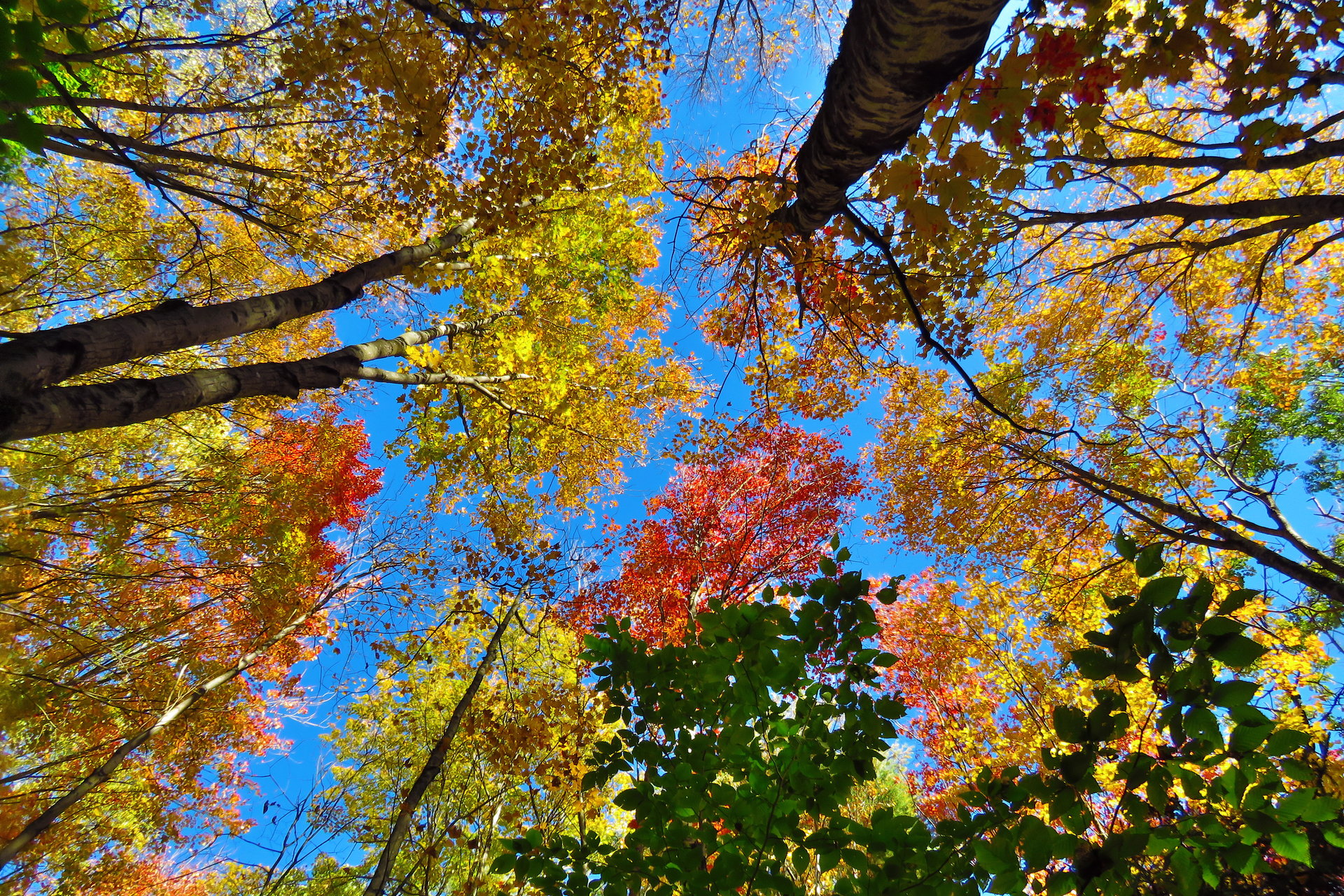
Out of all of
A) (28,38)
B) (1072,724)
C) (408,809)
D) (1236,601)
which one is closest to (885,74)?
(1236,601)

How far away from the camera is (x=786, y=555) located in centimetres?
1017

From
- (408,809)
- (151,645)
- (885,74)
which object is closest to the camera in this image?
(885,74)

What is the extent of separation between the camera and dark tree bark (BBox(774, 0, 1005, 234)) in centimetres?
171

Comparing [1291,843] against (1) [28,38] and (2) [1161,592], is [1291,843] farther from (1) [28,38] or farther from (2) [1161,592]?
(1) [28,38]

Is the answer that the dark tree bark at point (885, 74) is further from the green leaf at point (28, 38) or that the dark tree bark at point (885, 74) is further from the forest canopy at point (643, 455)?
the green leaf at point (28, 38)

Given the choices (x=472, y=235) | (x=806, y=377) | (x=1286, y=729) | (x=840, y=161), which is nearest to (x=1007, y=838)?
(x=1286, y=729)

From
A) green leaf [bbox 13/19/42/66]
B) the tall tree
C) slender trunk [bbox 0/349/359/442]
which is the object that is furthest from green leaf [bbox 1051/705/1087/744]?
the tall tree

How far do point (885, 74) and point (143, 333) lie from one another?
4138 mm

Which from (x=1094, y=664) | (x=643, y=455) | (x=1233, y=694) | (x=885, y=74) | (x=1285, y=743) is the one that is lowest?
(x=1285, y=743)

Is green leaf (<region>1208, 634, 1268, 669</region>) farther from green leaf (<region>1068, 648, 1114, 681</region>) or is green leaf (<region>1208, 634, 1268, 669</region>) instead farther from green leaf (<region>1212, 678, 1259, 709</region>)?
green leaf (<region>1068, 648, 1114, 681</region>)

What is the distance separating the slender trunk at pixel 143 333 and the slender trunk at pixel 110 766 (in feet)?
16.1

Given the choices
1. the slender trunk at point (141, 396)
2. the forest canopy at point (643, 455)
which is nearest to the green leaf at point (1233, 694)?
the forest canopy at point (643, 455)

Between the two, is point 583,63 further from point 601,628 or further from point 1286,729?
point 1286,729

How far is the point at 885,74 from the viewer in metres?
1.94
